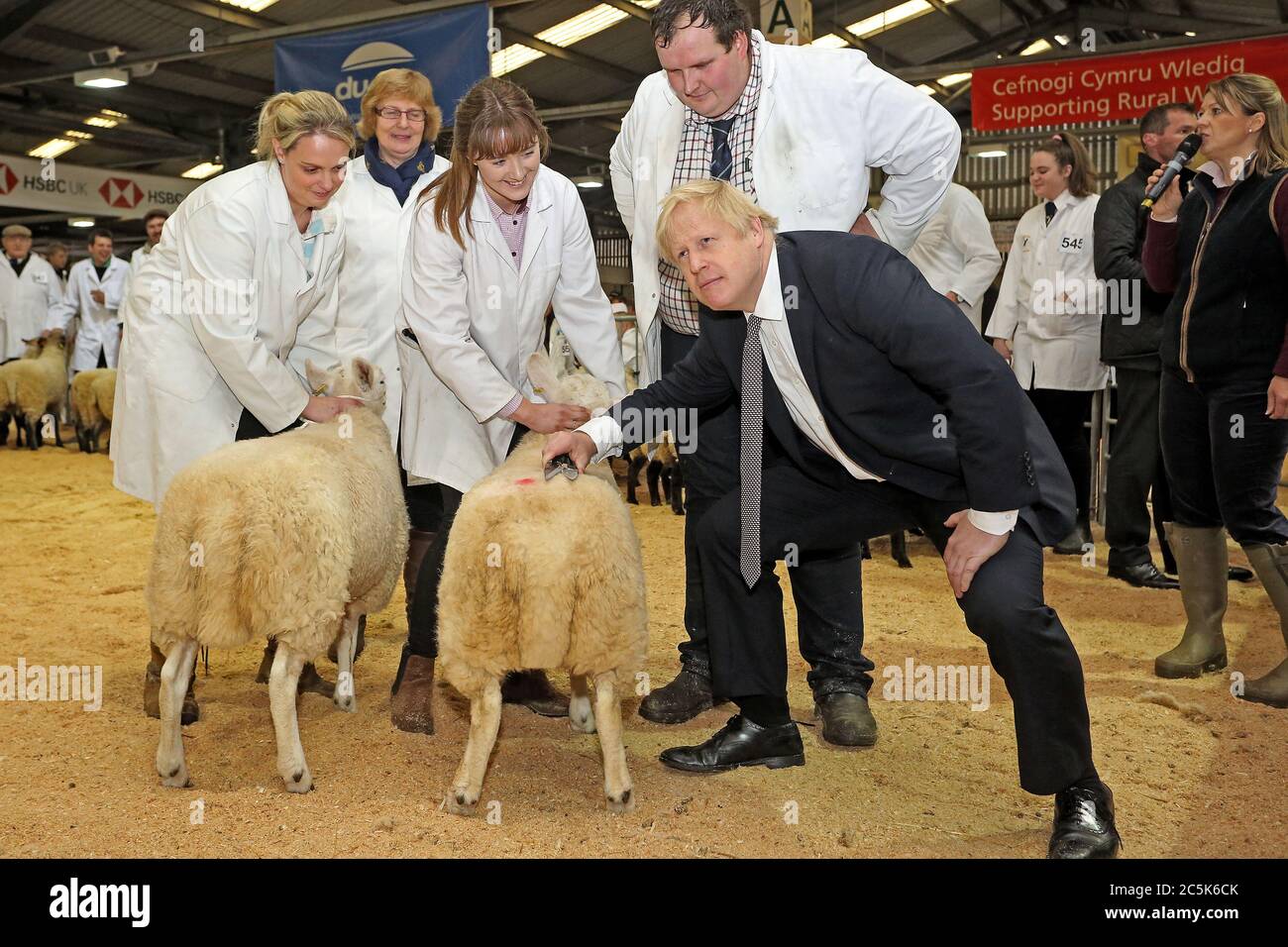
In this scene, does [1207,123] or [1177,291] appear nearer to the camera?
[1207,123]

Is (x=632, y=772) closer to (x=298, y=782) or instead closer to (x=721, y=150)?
(x=298, y=782)

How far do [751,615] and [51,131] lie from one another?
50.5ft

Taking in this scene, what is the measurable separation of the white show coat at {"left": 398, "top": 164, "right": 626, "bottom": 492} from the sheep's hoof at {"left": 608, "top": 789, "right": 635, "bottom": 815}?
1066 mm

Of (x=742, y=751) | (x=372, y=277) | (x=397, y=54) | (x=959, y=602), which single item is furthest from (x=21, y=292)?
(x=959, y=602)

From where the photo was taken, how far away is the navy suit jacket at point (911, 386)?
2.35 meters

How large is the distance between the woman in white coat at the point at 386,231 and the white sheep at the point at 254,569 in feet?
2.59

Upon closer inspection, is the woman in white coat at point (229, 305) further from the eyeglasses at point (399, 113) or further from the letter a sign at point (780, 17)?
→ the letter a sign at point (780, 17)

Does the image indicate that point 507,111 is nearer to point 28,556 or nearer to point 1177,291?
point 1177,291

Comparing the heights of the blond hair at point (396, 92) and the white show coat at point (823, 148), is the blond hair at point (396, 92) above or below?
above

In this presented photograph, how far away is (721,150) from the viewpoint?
3314 mm

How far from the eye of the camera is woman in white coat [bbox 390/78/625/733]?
3.09 metres

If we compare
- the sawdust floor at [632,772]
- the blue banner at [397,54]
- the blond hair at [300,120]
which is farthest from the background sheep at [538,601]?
the blue banner at [397,54]
